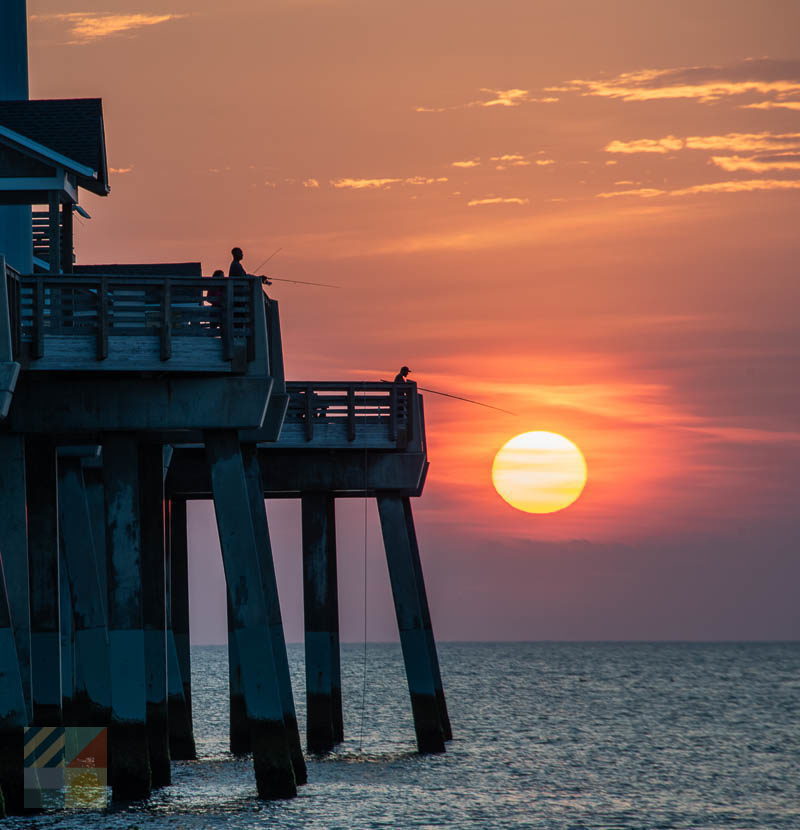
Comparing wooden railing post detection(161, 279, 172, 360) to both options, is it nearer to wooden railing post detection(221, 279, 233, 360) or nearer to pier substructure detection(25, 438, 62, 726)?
wooden railing post detection(221, 279, 233, 360)

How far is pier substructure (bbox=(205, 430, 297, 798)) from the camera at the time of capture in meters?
25.5

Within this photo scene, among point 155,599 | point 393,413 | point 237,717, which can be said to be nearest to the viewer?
point 155,599

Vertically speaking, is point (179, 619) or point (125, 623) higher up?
point (125, 623)

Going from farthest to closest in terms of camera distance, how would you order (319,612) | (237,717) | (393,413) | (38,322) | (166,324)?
1. (237,717)
2. (319,612)
3. (393,413)
4. (166,324)
5. (38,322)

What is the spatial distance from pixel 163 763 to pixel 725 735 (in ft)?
112

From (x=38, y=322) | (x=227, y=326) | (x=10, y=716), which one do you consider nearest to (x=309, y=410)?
(x=227, y=326)

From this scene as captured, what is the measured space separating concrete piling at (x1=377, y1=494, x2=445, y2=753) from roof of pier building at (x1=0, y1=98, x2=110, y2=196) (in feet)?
38.9

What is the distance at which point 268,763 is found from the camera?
25.8m

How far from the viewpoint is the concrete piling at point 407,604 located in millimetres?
39250

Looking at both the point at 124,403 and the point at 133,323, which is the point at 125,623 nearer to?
the point at 124,403

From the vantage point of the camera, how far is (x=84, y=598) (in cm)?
2862

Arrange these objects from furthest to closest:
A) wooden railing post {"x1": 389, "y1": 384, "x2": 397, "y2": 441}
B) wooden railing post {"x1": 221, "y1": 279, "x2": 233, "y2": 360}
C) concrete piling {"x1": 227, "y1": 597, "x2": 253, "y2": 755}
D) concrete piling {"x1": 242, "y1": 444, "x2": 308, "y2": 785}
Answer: concrete piling {"x1": 227, "y1": 597, "x2": 253, "y2": 755}, wooden railing post {"x1": 389, "y1": 384, "x2": 397, "y2": 441}, concrete piling {"x1": 242, "y1": 444, "x2": 308, "y2": 785}, wooden railing post {"x1": 221, "y1": 279, "x2": 233, "y2": 360}

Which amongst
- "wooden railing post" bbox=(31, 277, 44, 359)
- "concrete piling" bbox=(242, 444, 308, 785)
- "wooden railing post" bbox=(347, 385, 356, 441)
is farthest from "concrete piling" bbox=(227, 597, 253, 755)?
"wooden railing post" bbox=(31, 277, 44, 359)

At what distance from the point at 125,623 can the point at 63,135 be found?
9123mm
